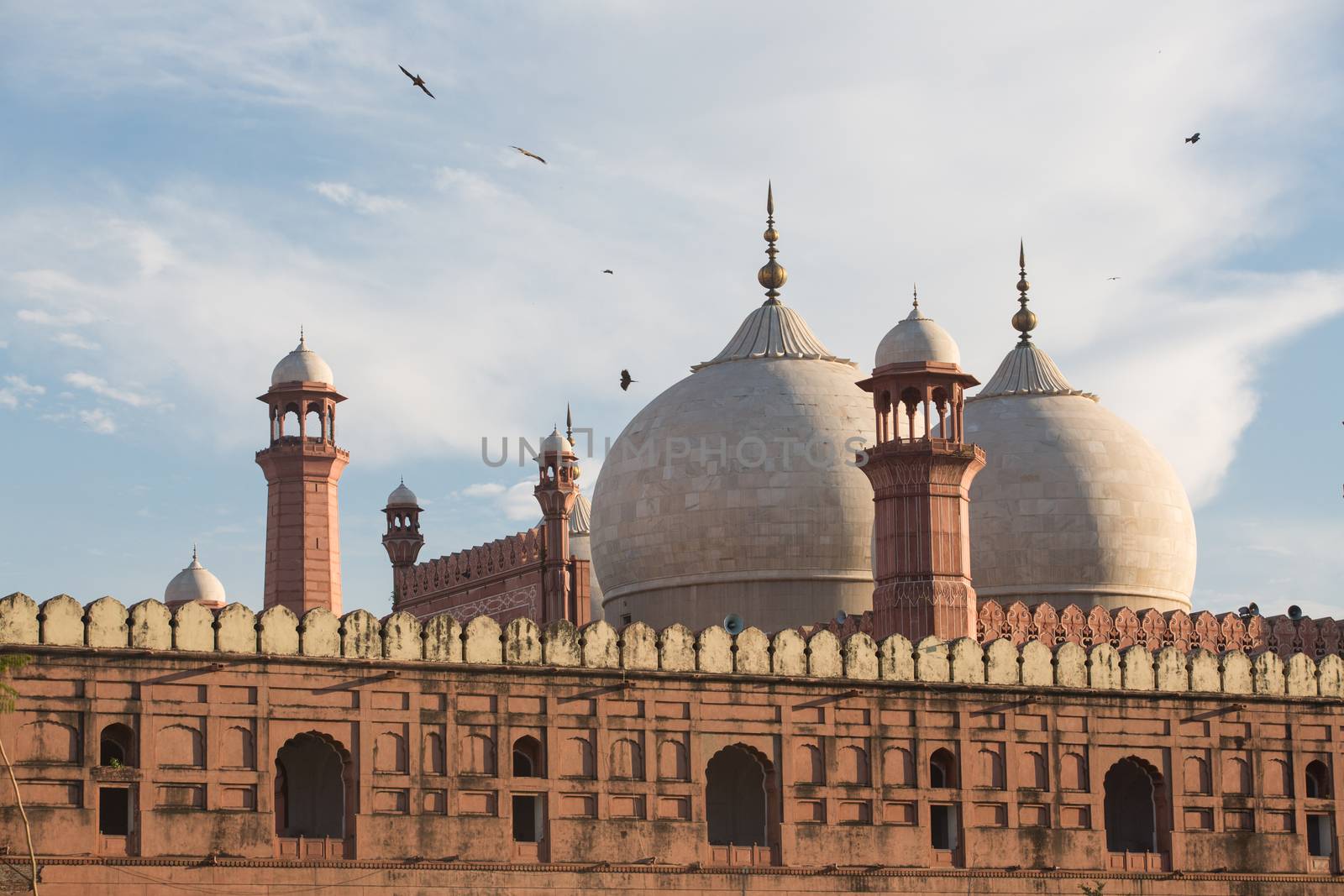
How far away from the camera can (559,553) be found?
126 ft

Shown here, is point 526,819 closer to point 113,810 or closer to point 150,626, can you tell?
point 113,810

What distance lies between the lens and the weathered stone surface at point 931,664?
966 inches

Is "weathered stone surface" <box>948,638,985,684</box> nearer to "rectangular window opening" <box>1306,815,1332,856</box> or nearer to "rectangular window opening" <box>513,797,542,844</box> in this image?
"rectangular window opening" <box>1306,815,1332,856</box>

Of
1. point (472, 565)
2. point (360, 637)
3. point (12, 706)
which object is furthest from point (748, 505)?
point (12, 706)

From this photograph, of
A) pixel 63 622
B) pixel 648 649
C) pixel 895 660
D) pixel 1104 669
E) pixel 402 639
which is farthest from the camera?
pixel 1104 669

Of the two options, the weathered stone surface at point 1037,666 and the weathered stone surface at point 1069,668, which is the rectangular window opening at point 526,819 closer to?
the weathered stone surface at point 1037,666

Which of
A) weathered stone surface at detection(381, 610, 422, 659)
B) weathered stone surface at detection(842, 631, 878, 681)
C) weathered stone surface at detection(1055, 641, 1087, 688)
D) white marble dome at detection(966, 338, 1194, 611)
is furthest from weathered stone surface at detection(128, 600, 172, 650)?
white marble dome at detection(966, 338, 1194, 611)

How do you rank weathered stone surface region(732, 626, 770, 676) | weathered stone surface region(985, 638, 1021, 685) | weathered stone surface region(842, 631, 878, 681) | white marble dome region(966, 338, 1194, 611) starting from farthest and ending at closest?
1. white marble dome region(966, 338, 1194, 611)
2. weathered stone surface region(985, 638, 1021, 685)
3. weathered stone surface region(842, 631, 878, 681)
4. weathered stone surface region(732, 626, 770, 676)

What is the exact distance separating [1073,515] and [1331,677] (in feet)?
26.9

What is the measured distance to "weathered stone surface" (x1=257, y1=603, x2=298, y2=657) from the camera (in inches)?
867

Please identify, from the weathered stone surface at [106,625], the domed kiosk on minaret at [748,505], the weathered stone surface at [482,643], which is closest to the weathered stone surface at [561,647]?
the weathered stone surface at [482,643]

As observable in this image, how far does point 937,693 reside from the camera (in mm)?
24453

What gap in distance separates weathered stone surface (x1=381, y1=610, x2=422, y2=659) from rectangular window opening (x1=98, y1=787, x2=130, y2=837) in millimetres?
2892

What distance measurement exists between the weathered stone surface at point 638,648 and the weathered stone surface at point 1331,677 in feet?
26.8
